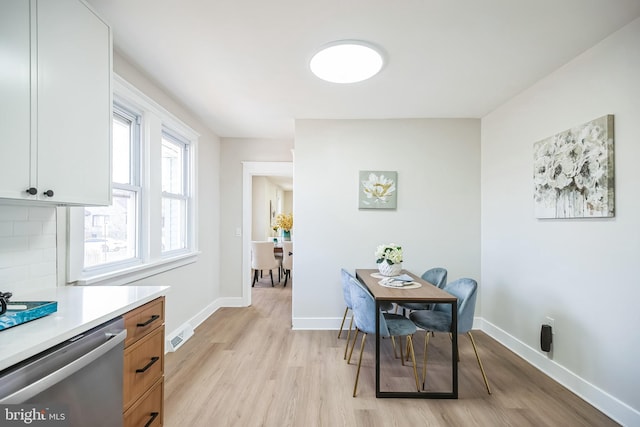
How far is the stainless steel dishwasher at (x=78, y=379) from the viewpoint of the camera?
86 cm

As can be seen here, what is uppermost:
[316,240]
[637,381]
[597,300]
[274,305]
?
[316,240]

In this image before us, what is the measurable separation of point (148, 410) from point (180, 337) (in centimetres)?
158

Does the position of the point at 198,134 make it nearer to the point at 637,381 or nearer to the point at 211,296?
the point at 211,296

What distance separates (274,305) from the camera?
4492mm

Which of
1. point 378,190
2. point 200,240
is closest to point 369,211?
point 378,190

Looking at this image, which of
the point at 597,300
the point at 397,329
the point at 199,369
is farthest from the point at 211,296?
the point at 597,300

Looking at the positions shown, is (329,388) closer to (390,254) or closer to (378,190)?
(390,254)

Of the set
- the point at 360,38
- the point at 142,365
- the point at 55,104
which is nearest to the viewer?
the point at 55,104

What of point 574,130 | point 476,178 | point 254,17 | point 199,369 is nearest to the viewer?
point 254,17

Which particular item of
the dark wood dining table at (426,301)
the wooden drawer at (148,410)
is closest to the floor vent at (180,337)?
the wooden drawer at (148,410)

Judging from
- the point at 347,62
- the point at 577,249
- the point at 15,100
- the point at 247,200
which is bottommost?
the point at 577,249

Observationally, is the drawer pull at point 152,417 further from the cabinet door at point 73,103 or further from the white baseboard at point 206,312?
the white baseboard at point 206,312

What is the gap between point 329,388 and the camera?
2.25 meters

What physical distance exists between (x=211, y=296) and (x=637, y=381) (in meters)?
4.14
